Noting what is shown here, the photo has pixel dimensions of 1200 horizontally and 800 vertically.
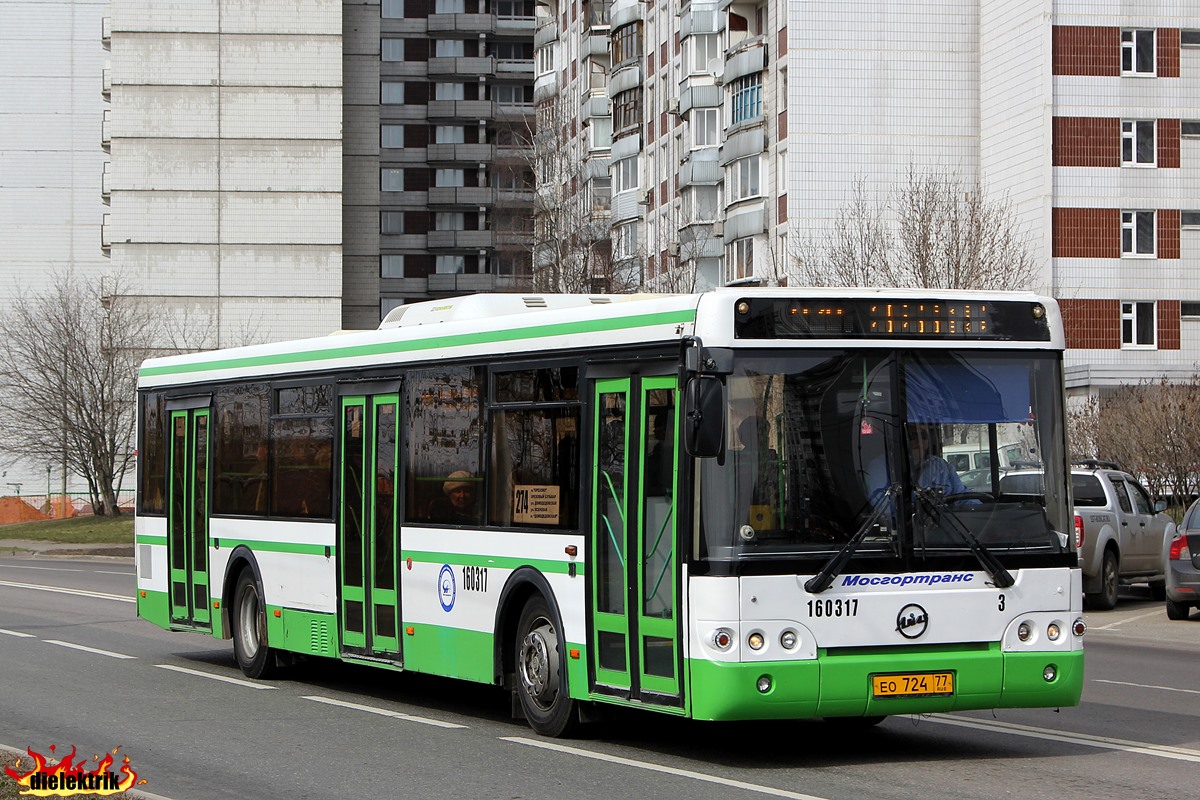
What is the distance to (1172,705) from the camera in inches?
569

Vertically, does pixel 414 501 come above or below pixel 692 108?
below

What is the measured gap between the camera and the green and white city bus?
10516 millimetres

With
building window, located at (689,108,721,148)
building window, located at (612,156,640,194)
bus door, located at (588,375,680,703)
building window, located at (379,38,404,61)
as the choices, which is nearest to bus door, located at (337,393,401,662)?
bus door, located at (588,375,680,703)

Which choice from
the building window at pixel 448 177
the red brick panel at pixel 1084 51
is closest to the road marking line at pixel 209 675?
the red brick panel at pixel 1084 51

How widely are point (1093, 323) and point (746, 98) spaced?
12.6 meters

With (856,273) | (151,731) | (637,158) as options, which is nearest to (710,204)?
(637,158)

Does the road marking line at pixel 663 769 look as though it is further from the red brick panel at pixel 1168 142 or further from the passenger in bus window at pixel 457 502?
the red brick panel at pixel 1168 142

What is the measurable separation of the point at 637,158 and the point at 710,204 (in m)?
10.4

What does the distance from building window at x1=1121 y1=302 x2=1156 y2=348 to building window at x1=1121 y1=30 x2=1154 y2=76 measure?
6954 mm

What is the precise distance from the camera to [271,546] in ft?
53.5

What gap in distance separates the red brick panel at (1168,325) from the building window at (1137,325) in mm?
270

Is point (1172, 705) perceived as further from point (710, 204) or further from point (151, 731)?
point (710, 204)

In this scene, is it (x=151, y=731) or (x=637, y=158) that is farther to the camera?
(x=637, y=158)

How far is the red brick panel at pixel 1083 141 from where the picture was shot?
55.0 meters
